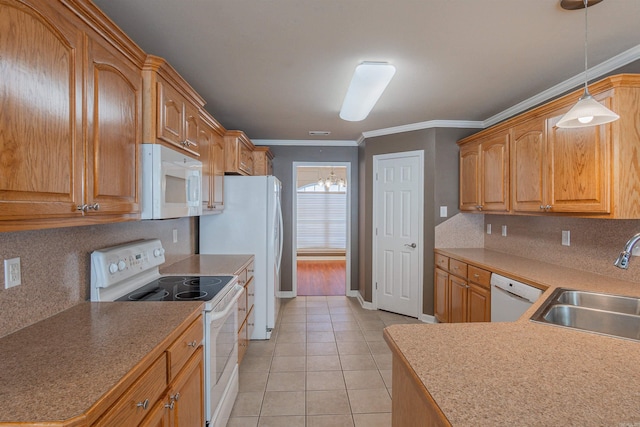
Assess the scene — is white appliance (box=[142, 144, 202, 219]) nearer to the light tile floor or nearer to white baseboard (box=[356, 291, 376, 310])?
the light tile floor

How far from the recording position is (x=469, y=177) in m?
3.51

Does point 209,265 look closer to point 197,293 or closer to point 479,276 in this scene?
point 197,293

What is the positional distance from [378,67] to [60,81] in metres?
1.79

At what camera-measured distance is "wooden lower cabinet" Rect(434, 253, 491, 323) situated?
2.73m

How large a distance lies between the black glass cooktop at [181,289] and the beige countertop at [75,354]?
0.21 metres

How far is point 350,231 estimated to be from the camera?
4.95 metres

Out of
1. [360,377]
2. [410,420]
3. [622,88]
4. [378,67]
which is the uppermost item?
[378,67]

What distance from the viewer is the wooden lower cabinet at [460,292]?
273 centimetres

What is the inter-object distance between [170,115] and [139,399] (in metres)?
1.49

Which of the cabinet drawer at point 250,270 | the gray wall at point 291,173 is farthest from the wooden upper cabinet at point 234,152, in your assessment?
the gray wall at point 291,173

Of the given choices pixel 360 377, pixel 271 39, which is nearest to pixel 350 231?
pixel 360 377

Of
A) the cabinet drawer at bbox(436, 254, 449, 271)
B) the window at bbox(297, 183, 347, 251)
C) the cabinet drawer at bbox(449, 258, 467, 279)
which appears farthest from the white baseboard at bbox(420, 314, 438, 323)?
the window at bbox(297, 183, 347, 251)

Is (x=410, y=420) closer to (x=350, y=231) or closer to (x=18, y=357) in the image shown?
(x=18, y=357)

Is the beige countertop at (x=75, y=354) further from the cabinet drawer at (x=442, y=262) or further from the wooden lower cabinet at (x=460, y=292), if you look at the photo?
the cabinet drawer at (x=442, y=262)
